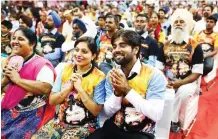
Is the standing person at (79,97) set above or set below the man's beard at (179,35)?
below

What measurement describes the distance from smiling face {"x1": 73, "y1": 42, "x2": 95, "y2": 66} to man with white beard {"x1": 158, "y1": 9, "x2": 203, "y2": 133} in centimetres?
117

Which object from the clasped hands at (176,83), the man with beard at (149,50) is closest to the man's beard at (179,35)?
the man with beard at (149,50)

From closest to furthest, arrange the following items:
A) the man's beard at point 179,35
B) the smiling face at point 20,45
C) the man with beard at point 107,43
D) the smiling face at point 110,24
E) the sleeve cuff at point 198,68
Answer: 1. the smiling face at point 20,45
2. the sleeve cuff at point 198,68
3. the man's beard at point 179,35
4. the man with beard at point 107,43
5. the smiling face at point 110,24

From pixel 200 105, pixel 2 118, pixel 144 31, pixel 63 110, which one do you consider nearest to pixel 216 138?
pixel 200 105

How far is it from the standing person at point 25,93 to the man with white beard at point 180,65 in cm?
134

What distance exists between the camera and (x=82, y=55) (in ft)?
7.98

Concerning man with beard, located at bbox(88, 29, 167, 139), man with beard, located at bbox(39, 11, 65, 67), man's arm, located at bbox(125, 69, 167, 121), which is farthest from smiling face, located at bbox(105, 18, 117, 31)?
man's arm, located at bbox(125, 69, 167, 121)

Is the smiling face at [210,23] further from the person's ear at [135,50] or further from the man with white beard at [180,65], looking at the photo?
the person's ear at [135,50]

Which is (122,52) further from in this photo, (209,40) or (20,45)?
(209,40)

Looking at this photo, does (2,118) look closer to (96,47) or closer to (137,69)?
(96,47)

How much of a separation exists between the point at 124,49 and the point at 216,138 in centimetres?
184

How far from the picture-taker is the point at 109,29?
4273 millimetres

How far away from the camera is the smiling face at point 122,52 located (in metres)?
2.29

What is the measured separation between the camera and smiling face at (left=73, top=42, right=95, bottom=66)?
2.43m
